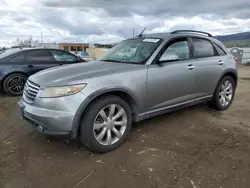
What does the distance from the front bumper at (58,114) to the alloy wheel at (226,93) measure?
131 inches

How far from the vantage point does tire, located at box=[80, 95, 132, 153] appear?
290 centimetres

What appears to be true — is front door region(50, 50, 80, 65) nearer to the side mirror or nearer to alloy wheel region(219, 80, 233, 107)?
the side mirror

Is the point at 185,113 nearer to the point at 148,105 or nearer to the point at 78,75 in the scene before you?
the point at 148,105

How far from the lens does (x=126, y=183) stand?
8.22 ft

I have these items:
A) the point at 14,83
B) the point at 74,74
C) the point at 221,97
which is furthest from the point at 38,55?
the point at 221,97

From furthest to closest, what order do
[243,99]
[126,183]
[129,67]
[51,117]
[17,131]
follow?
[243,99] < [17,131] < [129,67] < [51,117] < [126,183]

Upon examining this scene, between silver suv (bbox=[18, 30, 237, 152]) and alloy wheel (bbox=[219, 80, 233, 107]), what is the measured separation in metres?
0.28

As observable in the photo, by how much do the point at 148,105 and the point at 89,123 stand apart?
1056 millimetres

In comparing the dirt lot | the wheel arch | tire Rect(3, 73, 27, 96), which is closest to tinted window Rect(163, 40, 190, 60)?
the wheel arch

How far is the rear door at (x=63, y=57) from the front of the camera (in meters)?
7.34

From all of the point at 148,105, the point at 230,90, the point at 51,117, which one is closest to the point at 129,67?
the point at 148,105

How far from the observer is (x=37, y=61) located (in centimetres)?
698

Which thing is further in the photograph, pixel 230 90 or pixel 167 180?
pixel 230 90

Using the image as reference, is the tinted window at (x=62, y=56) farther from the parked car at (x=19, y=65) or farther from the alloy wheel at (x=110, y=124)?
the alloy wheel at (x=110, y=124)
